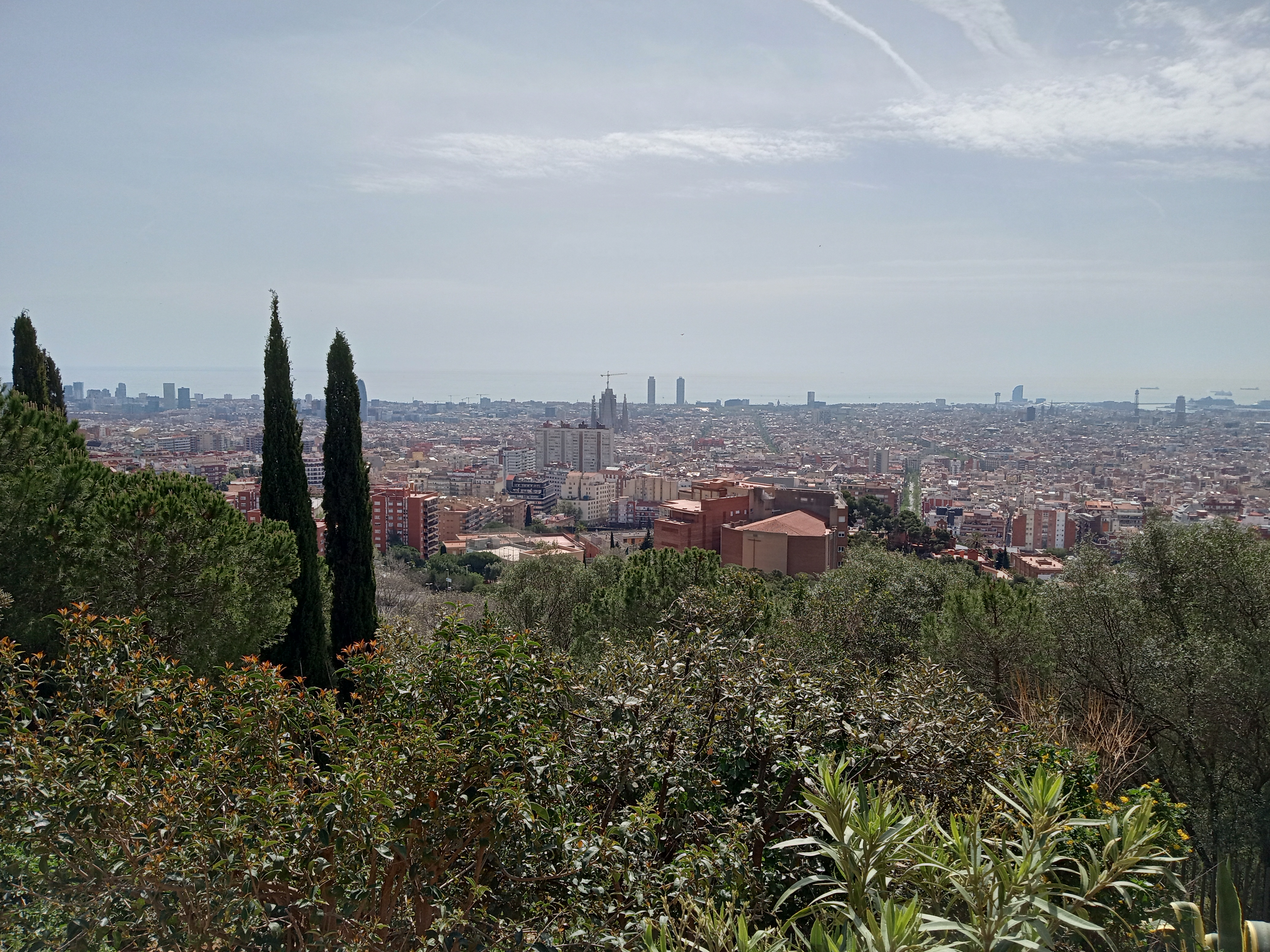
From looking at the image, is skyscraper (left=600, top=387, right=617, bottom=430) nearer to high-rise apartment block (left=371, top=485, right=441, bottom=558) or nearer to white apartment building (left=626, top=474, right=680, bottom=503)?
white apartment building (left=626, top=474, right=680, bottom=503)

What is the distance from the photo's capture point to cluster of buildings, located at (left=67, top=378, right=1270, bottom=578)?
35312mm

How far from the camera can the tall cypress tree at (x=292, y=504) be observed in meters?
9.30

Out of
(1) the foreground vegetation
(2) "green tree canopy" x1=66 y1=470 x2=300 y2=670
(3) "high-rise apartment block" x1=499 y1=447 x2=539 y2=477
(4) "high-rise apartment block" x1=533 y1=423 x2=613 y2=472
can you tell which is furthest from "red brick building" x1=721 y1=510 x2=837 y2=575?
(4) "high-rise apartment block" x1=533 y1=423 x2=613 y2=472

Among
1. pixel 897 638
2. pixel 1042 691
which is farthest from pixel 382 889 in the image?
pixel 897 638

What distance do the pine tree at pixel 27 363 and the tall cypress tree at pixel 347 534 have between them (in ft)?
13.5

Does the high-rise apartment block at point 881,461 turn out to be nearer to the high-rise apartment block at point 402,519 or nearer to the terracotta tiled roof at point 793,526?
the high-rise apartment block at point 402,519

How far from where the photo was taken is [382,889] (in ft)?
8.09

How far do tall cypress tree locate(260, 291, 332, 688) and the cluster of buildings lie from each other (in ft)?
7.72

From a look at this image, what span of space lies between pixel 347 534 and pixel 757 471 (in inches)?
3371

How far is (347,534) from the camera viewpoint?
1120 cm

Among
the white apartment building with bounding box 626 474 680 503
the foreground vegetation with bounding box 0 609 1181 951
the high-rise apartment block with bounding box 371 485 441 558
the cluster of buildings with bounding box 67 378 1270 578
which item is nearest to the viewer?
the foreground vegetation with bounding box 0 609 1181 951

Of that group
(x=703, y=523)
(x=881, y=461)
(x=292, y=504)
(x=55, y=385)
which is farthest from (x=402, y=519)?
(x=881, y=461)

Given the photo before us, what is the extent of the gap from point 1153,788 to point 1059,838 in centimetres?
226

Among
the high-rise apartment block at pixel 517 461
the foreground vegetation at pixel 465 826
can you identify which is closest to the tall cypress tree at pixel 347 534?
the foreground vegetation at pixel 465 826
